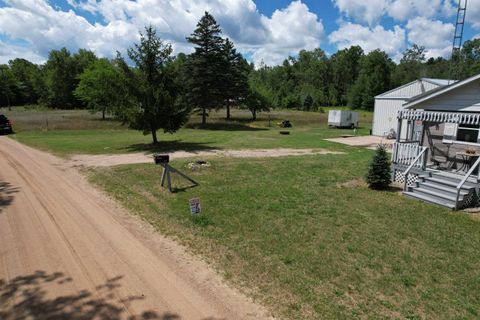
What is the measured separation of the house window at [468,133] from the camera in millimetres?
10039

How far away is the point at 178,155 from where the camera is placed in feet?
52.1

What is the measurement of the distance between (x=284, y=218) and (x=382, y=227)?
2.24m

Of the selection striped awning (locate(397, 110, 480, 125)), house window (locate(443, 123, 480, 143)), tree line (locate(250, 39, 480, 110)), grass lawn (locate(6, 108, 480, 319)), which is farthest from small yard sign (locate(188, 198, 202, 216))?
tree line (locate(250, 39, 480, 110))

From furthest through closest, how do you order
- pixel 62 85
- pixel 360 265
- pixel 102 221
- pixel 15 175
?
pixel 62 85, pixel 15 175, pixel 102 221, pixel 360 265

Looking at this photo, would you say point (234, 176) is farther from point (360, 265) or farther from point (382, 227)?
point (360, 265)

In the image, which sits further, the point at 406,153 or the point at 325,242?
the point at 406,153

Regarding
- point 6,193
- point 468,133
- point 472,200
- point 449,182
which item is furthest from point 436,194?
point 6,193

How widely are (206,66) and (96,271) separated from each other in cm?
2999

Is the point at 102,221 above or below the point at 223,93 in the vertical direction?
below

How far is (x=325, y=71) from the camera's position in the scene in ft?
294

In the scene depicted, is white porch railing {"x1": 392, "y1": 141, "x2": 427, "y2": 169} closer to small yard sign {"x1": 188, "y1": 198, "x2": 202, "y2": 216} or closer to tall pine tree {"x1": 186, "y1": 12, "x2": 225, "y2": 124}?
small yard sign {"x1": 188, "y1": 198, "x2": 202, "y2": 216}

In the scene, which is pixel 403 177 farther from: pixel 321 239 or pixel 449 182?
pixel 321 239

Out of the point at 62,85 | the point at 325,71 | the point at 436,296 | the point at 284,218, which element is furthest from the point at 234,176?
the point at 325,71

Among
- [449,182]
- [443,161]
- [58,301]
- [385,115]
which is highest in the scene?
[385,115]
